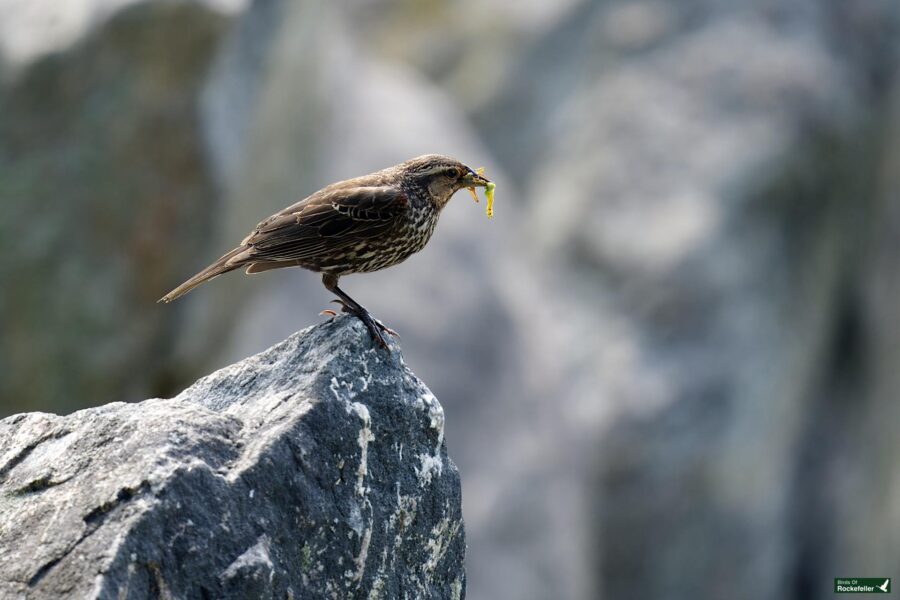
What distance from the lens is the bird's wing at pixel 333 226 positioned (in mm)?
5867

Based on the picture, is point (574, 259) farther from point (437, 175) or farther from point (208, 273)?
point (208, 273)

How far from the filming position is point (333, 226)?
5879 mm

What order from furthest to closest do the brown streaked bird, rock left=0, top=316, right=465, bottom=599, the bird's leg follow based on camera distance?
the brown streaked bird
the bird's leg
rock left=0, top=316, right=465, bottom=599

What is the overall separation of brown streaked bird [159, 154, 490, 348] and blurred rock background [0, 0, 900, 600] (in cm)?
663

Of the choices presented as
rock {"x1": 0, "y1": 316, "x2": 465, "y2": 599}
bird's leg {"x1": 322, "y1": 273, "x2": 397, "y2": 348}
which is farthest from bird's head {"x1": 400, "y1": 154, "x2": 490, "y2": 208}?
rock {"x1": 0, "y1": 316, "x2": 465, "y2": 599}

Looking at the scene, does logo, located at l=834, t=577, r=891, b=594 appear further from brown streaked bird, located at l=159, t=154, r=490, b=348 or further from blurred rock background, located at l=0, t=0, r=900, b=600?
brown streaked bird, located at l=159, t=154, r=490, b=348

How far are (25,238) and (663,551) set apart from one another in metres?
7.87

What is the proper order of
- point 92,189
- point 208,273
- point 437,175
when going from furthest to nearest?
point 92,189 < point 437,175 < point 208,273

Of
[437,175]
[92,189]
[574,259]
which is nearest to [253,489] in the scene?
[437,175]

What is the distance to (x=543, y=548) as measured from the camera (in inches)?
546

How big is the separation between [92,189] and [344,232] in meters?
6.85

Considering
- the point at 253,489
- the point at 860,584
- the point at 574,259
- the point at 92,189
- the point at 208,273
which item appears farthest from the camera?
the point at 574,259

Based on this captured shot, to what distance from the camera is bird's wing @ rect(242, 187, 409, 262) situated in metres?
5.87

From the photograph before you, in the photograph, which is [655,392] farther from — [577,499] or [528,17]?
[528,17]
